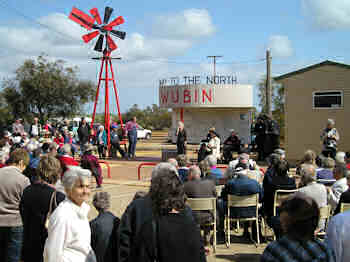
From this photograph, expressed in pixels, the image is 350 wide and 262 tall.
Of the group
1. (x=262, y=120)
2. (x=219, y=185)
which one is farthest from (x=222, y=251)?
(x=262, y=120)

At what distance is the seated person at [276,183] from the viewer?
6781 mm

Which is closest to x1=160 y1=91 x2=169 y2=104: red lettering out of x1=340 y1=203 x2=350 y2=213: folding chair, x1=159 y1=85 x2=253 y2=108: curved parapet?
x1=159 y1=85 x2=253 y2=108: curved parapet

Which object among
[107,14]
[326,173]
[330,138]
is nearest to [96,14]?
[107,14]

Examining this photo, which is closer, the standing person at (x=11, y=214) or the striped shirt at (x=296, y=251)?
the striped shirt at (x=296, y=251)

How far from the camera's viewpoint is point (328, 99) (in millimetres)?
18750

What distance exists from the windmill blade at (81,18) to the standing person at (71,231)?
814 inches

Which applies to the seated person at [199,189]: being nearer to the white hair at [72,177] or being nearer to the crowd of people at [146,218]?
the crowd of people at [146,218]

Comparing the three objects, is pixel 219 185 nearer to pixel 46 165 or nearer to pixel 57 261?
pixel 46 165

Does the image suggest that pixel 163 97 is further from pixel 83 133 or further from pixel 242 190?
pixel 242 190

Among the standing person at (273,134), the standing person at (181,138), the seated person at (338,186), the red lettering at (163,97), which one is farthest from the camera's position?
the red lettering at (163,97)

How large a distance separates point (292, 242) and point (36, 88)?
30.8 meters

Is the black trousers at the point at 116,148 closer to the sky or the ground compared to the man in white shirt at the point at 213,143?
closer to the ground

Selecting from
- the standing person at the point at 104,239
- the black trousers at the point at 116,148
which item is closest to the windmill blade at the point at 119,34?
the black trousers at the point at 116,148

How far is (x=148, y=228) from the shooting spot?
3.07 metres
